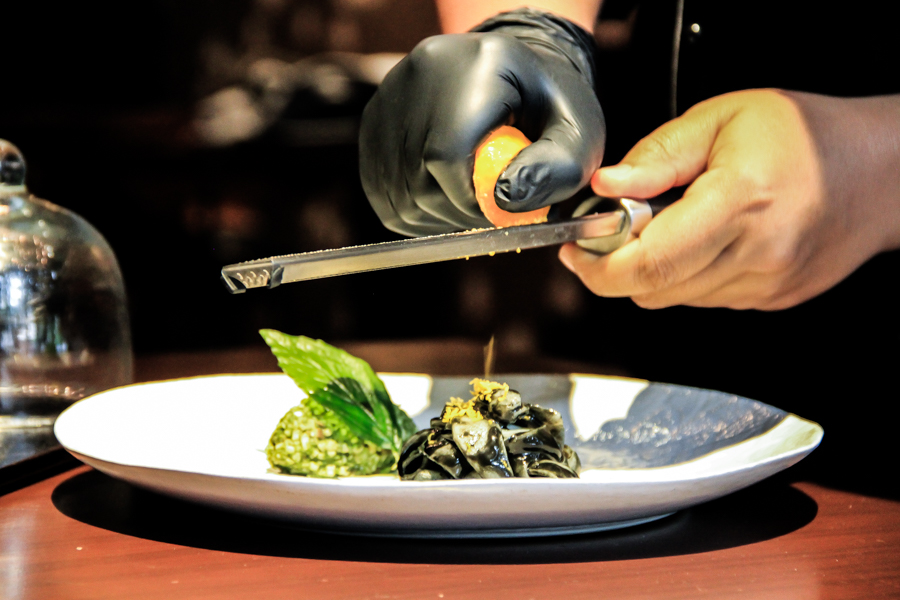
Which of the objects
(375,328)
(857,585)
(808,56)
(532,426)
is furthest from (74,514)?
(375,328)

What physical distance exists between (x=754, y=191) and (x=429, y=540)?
44 cm

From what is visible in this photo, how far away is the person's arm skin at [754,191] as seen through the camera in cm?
76

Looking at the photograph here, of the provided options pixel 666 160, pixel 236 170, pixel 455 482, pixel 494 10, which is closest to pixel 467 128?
pixel 666 160

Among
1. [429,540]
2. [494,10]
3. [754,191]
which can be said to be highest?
[494,10]

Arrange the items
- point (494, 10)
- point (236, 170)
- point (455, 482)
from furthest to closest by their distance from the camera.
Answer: point (236, 170)
point (494, 10)
point (455, 482)

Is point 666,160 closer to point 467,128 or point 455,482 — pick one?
point 467,128

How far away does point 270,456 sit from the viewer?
2.41 feet

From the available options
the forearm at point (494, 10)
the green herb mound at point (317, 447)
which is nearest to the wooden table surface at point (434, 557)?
the green herb mound at point (317, 447)

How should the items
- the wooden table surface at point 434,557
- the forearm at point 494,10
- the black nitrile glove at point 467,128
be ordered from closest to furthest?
the wooden table surface at point 434,557
the black nitrile glove at point 467,128
the forearm at point 494,10

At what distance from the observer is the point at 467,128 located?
2.29 feet

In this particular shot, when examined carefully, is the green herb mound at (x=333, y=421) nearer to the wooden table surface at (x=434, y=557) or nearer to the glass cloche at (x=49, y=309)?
the wooden table surface at (x=434, y=557)

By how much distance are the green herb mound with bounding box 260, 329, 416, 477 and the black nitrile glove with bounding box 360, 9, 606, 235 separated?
17 centimetres

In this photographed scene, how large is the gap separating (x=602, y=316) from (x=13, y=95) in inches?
85.8

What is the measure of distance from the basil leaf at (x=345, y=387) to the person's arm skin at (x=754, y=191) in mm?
252
